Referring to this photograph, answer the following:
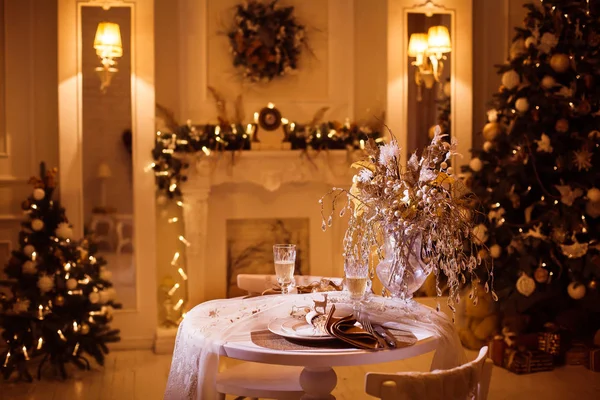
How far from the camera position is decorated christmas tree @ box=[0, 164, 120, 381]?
4531 millimetres

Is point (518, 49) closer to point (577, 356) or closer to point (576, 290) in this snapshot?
point (576, 290)

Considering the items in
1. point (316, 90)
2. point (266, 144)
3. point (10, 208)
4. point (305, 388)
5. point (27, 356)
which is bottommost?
point (27, 356)

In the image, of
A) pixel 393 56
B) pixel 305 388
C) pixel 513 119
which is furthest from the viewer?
pixel 393 56

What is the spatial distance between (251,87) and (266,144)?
46 centimetres

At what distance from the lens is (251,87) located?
5.61 metres

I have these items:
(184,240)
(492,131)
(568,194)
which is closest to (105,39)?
(184,240)

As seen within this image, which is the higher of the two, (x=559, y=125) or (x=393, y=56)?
(x=393, y=56)

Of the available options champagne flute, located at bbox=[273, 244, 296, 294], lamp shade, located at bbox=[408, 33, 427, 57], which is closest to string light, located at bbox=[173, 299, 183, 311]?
lamp shade, located at bbox=[408, 33, 427, 57]

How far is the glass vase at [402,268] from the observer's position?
2672 millimetres

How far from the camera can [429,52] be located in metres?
5.48

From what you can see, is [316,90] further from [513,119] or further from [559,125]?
[559,125]

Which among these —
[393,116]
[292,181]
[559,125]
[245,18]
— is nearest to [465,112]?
[393,116]

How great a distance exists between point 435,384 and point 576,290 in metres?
2.88

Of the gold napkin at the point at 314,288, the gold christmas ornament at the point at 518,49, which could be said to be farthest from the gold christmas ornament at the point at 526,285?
the gold napkin at the point at 314,288
